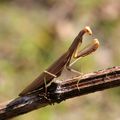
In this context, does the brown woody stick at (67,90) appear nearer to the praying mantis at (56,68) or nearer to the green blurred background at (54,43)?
the praying mantis at (56,68)

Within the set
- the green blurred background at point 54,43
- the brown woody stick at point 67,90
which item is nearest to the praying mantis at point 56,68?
the brown woody stick at point 67,90

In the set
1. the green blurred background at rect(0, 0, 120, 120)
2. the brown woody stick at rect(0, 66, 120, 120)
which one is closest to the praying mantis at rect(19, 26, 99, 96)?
the brown woody stick at rect(0, 66, 120, 120)

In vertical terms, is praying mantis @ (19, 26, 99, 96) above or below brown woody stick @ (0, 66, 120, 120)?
above

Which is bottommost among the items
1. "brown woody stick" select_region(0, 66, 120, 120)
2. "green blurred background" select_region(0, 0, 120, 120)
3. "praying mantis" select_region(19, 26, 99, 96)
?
"brown woody stick" select_region(0, 66, 120, 120)

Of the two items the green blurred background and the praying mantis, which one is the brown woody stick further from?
the green blurred background

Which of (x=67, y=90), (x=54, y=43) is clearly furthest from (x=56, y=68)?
(x=54, y=43)
